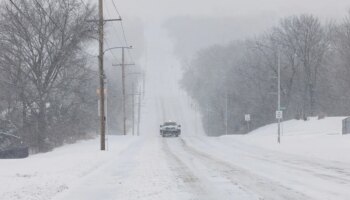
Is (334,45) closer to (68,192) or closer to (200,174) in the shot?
(200,174)

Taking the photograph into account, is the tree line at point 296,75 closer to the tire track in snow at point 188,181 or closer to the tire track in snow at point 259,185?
the tire track in snow at point 188,181

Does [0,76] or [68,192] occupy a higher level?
[0,76]

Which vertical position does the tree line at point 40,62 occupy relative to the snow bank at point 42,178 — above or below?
above

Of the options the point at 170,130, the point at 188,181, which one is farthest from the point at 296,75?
the point at 188,181

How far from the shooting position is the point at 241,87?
338ft

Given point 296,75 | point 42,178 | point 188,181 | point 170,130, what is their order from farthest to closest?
1. point 296,75
2. point 170,130
3. point 42,178
4. point 188,181

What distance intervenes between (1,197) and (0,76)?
2971cm

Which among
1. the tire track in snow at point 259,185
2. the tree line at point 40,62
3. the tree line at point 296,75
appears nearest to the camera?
the tire track in snow at point 259,185

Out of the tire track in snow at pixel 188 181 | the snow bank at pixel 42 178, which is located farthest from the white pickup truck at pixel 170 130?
the tire track in snow at pixel 188 181

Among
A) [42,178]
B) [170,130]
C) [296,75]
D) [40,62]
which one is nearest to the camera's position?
[42,178]

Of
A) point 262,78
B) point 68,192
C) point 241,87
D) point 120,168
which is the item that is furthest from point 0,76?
point 241,87

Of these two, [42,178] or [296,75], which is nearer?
[42,178]

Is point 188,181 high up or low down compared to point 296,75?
down

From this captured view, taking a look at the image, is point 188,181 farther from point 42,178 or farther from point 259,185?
point 42,178
